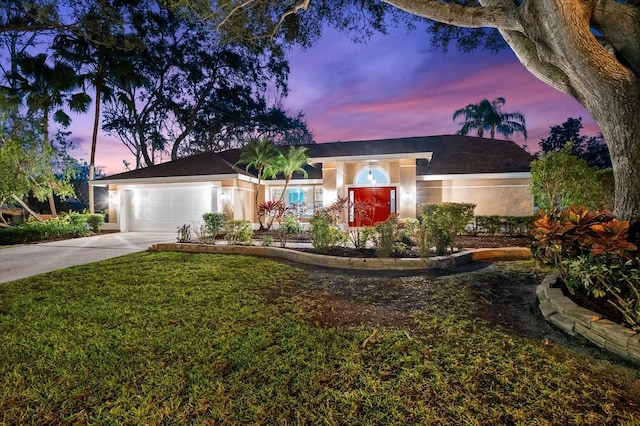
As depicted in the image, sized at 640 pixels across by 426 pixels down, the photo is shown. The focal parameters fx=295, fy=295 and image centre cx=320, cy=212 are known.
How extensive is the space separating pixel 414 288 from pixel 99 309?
16.7 feet

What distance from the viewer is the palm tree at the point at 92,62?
19172mm

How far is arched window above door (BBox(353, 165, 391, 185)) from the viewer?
1562 cm

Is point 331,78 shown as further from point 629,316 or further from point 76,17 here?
point 629,316

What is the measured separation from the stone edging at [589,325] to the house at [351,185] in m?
10.8

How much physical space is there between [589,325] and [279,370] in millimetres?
3385

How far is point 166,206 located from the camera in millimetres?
16484

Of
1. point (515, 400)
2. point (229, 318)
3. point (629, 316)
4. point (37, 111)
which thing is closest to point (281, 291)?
point (229, 318)

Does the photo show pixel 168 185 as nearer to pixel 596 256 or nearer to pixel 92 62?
pixel 92 62

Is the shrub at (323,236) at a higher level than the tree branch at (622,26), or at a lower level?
lower

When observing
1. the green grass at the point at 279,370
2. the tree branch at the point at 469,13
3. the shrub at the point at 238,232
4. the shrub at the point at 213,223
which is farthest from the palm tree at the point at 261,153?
the green grass at the point at 279,370

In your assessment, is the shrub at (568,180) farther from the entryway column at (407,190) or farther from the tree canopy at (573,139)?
the tree canopy at (573,139)

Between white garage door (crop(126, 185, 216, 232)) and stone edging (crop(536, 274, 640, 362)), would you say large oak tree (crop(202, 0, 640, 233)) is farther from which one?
white garage door (crop(126, 185, 216, 232))

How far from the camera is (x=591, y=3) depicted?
4.34 m

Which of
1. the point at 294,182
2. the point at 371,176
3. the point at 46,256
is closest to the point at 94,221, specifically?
the point at 46,256
